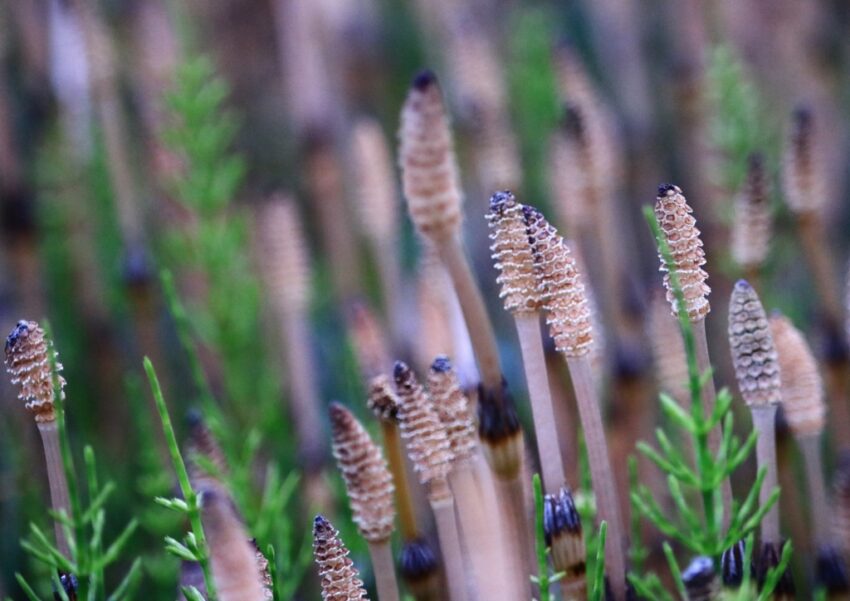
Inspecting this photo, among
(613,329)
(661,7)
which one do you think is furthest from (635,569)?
(661,7)

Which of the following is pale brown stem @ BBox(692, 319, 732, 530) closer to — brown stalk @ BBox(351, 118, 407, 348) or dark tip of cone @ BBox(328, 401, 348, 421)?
dark tip of cone @ BBox(328, 401, 348, 421)

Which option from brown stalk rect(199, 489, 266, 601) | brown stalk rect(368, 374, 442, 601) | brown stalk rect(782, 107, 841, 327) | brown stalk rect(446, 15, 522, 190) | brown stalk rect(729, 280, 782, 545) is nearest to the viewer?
brown stalk rect(199, 489, 266, 601)

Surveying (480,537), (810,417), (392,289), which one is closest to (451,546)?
(480,537)

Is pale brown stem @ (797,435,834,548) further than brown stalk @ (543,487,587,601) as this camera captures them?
Yes

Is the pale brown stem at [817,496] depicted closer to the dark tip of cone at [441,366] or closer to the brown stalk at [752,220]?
the brown stalk at [752,220]

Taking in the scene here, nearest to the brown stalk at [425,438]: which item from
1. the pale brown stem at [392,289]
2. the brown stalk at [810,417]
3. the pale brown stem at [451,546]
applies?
the pale brown stem at [451,546]

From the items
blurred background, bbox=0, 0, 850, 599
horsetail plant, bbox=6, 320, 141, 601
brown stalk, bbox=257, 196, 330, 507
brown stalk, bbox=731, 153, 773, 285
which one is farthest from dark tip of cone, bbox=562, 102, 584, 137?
horsetail plant, bbox=6, 320, 141, 601

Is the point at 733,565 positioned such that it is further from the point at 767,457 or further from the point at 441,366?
the point at 441,366

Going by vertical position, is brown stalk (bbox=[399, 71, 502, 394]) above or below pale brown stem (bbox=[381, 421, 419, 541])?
above
